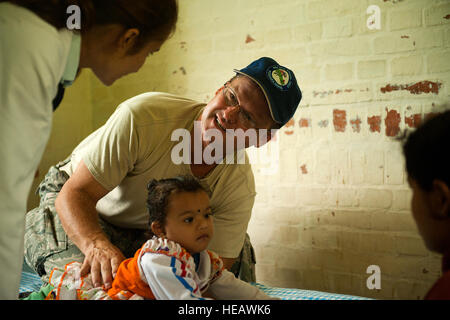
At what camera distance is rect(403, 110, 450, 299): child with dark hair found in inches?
30.8

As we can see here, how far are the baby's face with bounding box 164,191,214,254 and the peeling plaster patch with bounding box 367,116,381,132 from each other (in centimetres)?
92

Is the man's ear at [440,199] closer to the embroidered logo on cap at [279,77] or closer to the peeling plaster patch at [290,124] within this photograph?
the embroidered logo on cap at [279,77]

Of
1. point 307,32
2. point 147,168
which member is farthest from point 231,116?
point 307,32

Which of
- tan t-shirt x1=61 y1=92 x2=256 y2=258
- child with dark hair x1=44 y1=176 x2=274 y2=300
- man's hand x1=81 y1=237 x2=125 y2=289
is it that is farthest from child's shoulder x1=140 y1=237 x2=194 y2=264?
tan t-shirt x1=61 y1=92 x2=256 y2=258

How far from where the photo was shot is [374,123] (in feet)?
6.00

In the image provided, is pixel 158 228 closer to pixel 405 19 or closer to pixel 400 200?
pixel 400 200

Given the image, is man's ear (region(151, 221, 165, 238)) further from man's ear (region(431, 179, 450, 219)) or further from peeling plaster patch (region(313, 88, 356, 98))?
peeling plaster patch (region(313, 88, 356, 98))

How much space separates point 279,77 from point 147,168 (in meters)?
0.53

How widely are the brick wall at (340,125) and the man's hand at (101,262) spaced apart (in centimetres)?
97

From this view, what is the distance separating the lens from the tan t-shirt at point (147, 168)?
4.64 ft

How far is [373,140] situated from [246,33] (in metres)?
0.76

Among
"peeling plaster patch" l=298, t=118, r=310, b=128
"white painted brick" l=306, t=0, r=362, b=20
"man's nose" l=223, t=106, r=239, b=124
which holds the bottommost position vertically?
"man's nose" l=223, t=106, r=239, b=124

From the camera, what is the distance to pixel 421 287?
1.79 m

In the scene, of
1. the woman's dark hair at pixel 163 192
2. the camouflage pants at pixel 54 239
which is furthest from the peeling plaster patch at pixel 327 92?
the woman's dark hair at pixel 163 192
